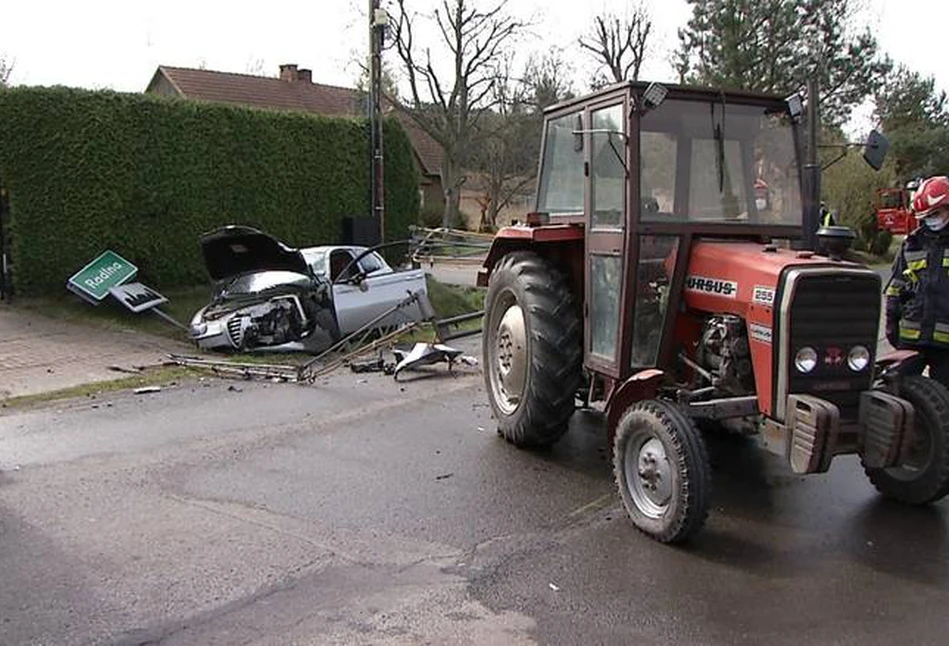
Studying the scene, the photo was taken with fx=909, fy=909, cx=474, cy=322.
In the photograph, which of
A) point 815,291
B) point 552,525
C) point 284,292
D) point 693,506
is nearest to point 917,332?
point 815,291

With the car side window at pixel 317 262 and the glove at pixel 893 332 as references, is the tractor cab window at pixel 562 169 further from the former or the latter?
the car side window at pixel 317 262

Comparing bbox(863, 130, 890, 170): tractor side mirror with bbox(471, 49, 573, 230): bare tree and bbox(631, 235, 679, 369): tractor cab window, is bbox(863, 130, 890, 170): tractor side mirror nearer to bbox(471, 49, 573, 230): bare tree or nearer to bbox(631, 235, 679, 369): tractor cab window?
bbox(631, 235, 679, 369): tractor cab window

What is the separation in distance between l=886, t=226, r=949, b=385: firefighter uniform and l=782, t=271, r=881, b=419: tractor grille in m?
1.14

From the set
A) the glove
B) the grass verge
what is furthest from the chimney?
the glove

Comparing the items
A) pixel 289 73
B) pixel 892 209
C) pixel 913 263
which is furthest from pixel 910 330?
pixel 289 73

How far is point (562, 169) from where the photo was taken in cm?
648

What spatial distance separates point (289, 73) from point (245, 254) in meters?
33.6

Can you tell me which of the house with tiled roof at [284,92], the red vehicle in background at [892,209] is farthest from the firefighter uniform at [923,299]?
A: the house with tiled roof at [284,92]

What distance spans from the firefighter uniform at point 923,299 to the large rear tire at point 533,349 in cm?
211

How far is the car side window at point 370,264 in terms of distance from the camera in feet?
42.4

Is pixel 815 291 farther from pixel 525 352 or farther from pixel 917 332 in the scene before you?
pixel 525 352

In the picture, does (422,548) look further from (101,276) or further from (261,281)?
(101,276)

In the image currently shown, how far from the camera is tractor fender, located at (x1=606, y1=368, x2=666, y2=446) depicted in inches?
204

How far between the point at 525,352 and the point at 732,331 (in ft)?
6.10
